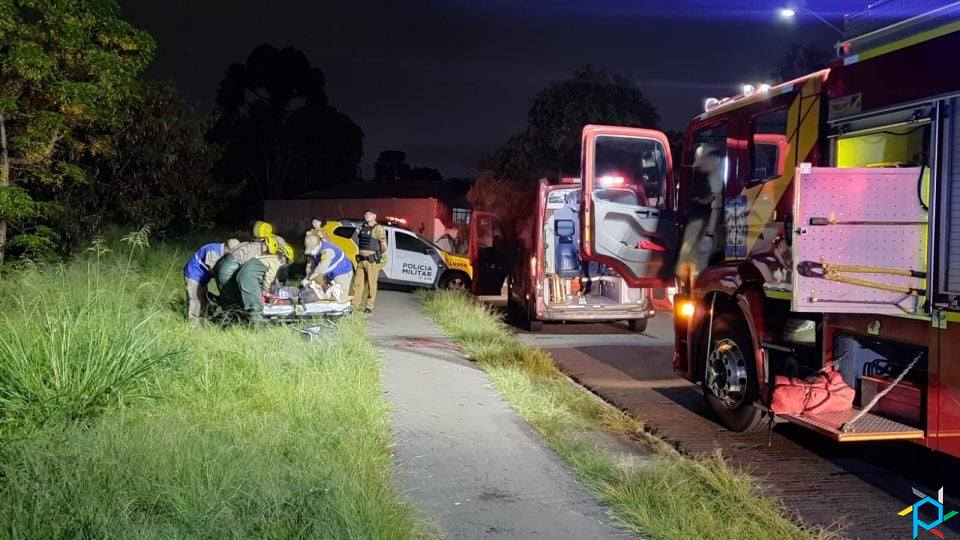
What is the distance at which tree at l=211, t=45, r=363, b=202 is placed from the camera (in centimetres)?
4681

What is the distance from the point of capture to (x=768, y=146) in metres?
6.62

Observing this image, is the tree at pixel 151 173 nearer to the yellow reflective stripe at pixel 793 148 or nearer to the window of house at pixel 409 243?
the window of house at pixel 409 243

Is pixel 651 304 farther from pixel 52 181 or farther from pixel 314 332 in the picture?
pixel 52 181

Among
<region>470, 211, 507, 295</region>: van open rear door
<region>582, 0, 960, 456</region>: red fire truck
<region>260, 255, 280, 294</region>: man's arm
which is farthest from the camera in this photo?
<region>470, 211, 507, 295</region>: van open rear door

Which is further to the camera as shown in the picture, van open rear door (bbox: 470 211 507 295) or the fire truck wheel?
van open rear door (bbox: 470 211 507 295)

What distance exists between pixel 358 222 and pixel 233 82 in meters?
33.4

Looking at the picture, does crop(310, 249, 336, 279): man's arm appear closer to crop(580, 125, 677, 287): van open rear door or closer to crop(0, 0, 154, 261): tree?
crop(580, 125, 677, 287): van open rear door

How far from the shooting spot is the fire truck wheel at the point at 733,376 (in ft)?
21.9

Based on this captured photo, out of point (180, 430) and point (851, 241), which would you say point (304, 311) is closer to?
point (180, 430)

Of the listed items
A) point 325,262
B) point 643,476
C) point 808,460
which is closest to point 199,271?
point 325,262

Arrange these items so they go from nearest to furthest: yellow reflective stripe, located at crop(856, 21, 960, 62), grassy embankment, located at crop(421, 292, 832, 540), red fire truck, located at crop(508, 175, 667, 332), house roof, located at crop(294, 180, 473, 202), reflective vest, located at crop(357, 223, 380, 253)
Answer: grassy embankment, located at crop(421, 292, 832, 540) < yellow reflective stripe, located at crop(856, 21, 960, 62) < red fire truck, located at crop(508, 175, 667, 332) < reflective vest, located at crop(357, 223, 380, 253) < house roof, located at crop(294, 180, 473, 202)

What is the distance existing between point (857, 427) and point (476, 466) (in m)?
2.54

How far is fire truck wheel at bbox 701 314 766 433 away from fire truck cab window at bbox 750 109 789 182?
124cm

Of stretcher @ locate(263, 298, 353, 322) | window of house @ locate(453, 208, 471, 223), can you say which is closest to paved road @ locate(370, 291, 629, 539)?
stretcher @ locate(263, 298, 353, 322)
